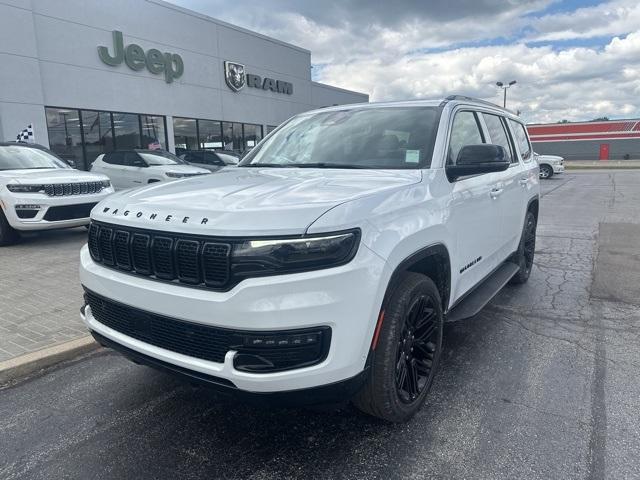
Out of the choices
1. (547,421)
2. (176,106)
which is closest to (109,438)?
(547,421)

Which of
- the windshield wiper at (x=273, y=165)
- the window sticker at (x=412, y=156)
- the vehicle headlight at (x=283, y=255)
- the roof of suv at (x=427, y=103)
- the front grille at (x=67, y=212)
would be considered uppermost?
the roof of suv at (x=427, y=103)

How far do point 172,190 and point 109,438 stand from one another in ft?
4.93

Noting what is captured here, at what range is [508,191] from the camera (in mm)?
4590

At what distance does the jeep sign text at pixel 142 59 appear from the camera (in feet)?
54.8

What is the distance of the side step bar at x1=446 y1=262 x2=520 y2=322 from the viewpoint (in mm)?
3582

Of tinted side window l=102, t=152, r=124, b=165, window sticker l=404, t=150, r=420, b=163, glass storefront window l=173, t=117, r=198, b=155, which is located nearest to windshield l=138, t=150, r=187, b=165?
tinted side window l=102, t=152, r=124, b=165

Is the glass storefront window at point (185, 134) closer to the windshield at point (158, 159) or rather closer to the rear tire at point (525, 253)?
the windshield at point (158, 159)

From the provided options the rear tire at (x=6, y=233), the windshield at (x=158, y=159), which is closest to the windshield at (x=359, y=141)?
the rear tire at (x=6, y=233)

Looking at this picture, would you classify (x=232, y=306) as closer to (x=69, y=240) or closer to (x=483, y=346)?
(x=483, y=346)

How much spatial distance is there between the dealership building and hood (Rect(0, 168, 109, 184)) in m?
6.65

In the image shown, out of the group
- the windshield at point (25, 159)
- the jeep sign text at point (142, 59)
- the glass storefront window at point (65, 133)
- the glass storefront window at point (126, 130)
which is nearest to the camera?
the windshield at point (25, 159)

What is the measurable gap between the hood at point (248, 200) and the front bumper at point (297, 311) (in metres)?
0.26

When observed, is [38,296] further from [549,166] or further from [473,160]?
[549,166]

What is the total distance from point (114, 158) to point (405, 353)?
12.3 m
